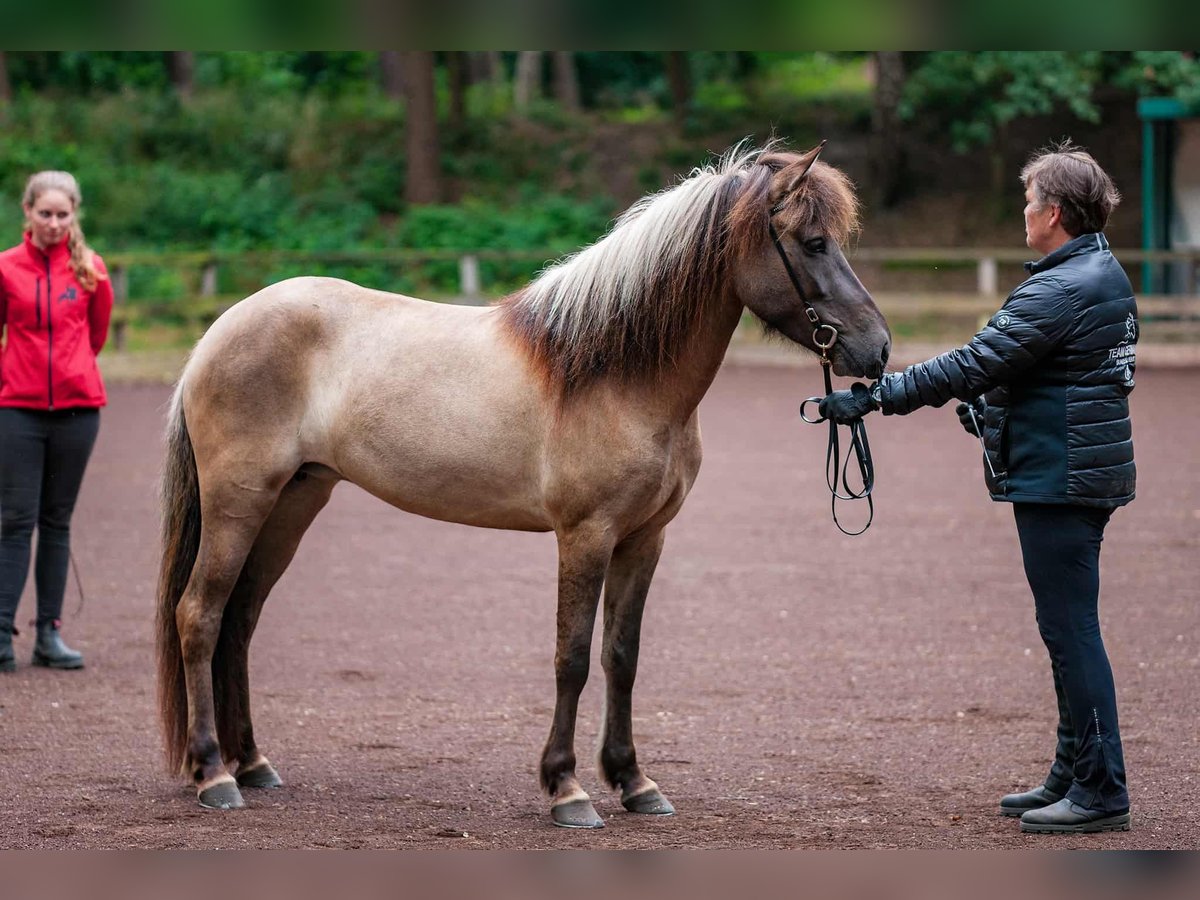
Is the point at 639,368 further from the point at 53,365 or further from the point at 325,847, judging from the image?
the point at 53,365

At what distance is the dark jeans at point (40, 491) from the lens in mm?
5859

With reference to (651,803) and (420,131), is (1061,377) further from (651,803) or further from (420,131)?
(420,131)

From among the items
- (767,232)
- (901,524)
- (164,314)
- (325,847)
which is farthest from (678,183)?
(164,314)

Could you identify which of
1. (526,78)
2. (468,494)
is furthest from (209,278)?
(526,78)

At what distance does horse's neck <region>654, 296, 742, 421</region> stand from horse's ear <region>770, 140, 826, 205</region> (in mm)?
361

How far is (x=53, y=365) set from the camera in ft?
19.1

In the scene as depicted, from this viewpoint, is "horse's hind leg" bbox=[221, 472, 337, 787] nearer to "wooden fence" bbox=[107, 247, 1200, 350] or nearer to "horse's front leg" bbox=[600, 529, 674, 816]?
"horse's front leg" bbox=[600, 529, 674, 816]

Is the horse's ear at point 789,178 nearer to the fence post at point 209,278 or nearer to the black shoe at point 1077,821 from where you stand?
the black shoe at point 1077,821

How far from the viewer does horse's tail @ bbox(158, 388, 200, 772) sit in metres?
4.58

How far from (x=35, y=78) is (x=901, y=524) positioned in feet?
87.6

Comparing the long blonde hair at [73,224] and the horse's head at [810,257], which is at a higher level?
the long blonde hair at [73,224]

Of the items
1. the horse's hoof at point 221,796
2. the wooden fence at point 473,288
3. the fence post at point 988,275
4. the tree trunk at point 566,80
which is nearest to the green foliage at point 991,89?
the fence post at point 988,275

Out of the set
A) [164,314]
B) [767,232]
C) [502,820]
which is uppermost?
[164,314]

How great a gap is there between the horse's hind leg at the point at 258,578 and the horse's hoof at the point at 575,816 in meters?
1.09
